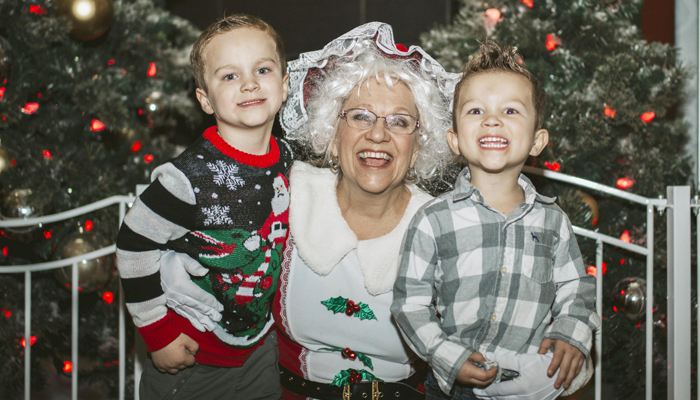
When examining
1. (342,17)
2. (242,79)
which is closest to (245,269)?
(242,79)

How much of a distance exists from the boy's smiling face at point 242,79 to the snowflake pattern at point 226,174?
0.15m

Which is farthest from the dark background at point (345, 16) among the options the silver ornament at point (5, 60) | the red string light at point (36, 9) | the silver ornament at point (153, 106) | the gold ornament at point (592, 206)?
the gold ornament at point (592, 206)

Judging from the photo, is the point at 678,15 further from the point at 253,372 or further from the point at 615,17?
the point at 253,372

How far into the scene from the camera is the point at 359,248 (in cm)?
179

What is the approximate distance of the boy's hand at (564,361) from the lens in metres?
1.37

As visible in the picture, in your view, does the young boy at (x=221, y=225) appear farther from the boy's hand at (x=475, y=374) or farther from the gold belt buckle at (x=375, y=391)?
the boy's hand at (x=475, y=374)

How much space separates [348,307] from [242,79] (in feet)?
3.06

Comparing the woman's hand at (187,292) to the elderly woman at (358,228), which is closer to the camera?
the woman's hand at (187,292)

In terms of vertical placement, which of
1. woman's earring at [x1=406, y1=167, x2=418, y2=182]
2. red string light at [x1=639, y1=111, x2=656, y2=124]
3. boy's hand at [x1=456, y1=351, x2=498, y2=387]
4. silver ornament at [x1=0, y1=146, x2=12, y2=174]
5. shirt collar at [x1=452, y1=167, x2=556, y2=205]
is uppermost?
red string light at [x1=639, y1=111, x2=656, y2=124]

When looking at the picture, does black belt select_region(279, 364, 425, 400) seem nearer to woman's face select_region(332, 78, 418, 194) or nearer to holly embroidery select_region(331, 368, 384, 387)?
holly embroidery select_region(331, 368, 384, 387)

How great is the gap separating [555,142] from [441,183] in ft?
3.00

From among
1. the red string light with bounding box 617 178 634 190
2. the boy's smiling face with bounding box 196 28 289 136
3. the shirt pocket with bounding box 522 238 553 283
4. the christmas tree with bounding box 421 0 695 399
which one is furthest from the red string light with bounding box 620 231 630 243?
the boy's smiling face with bounding box 196 28 289 136

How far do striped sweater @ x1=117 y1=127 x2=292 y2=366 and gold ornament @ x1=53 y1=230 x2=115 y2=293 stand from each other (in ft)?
4.32

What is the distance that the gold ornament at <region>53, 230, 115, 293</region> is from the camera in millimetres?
2666
